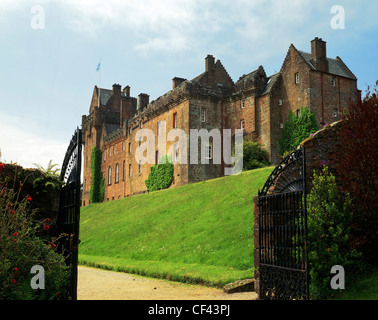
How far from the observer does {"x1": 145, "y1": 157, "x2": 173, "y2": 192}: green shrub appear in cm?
4044

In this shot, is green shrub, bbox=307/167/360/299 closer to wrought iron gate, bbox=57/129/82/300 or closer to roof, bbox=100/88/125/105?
wrought iron gate, bbox=57/129/82/300

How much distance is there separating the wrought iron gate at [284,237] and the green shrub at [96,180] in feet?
169

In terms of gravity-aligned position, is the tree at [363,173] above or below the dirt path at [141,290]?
above

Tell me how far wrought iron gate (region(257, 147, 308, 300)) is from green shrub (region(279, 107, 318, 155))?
25.4 m

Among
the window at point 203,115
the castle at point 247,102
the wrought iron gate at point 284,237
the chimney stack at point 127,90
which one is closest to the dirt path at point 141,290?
the wrought iron gate at point 284,237

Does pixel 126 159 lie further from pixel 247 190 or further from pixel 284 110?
pixel 247 190

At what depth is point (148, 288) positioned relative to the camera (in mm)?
10680

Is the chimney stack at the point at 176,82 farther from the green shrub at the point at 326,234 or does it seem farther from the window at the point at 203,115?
the green shrub at the point at 326,234

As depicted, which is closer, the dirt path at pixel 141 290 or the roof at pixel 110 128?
the dirt path at pixel 141 290

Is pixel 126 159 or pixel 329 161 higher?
pixel 126 159

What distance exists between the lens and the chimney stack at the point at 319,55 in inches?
1419
